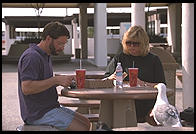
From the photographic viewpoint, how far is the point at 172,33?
24.3 metres

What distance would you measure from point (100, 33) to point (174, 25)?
25.5 ft

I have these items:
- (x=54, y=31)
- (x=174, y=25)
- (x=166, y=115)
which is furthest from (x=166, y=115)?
(x=174, y=25)

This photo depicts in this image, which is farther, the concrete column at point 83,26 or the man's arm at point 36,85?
the concrete column at point 83,26

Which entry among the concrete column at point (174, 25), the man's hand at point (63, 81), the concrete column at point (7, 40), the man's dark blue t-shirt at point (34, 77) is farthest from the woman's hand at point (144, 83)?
the concrete column at point (7, 40)

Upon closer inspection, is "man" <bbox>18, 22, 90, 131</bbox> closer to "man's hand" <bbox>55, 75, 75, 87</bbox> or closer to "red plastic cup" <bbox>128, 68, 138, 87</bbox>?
"man's hand" <bbox>55, 75, 75, 87</bbox>

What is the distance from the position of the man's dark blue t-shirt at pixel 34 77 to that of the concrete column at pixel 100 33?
1478cm

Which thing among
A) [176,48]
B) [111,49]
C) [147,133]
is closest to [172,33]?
[176,48]

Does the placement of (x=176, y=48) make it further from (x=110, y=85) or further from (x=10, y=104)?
(x=110, y=85)

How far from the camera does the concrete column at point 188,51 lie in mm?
6082

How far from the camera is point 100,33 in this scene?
58.7ft

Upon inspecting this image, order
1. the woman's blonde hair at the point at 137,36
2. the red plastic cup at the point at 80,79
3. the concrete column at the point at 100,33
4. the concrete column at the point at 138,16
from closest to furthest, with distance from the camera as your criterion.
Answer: the red plastic cup at the point at 80,79
the woman's blonde hair at the point at 137,36
the concrete column at the point at 138,16
the concrete column at the point at 100,33

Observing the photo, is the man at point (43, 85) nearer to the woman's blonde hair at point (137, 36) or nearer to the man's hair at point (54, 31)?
the man's hair at point (54, 31)

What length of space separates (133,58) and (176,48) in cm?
1968

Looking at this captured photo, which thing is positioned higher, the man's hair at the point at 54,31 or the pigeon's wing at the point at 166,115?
the man's hair at the point at 54,31
